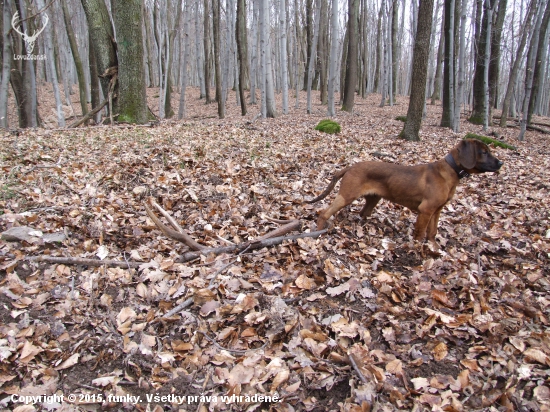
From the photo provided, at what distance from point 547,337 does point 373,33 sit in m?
46.0

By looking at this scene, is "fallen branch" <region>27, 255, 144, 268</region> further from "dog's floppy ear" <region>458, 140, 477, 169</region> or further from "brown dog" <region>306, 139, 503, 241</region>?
"dog's floppy ear" <region>458, 140, 477, 169</region>

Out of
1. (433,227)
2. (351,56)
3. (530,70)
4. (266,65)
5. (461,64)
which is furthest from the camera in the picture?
(351,56)

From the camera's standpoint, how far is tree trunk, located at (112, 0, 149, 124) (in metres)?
9.83

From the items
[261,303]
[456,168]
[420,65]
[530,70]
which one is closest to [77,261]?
[261,303]

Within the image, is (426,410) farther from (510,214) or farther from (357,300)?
(510,214)

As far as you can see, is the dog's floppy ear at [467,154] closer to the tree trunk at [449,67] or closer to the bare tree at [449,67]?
the bare tree at [449,67]

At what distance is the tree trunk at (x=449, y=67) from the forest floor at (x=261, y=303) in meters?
9.25

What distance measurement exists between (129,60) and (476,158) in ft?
31.6

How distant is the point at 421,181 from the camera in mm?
4594

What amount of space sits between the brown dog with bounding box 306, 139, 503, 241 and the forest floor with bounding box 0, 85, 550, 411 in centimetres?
44

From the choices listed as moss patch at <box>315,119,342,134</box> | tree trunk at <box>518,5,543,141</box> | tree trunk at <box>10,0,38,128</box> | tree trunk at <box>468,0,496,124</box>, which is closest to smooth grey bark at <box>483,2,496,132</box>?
tree trunk at <box>468,0,496,124</box>

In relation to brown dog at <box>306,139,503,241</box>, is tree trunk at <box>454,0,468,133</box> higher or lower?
higher

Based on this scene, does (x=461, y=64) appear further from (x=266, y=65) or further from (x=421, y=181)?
(x=421, y=181)

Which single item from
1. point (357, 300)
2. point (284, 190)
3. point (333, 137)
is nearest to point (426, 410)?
Answer: point (357, 300)
